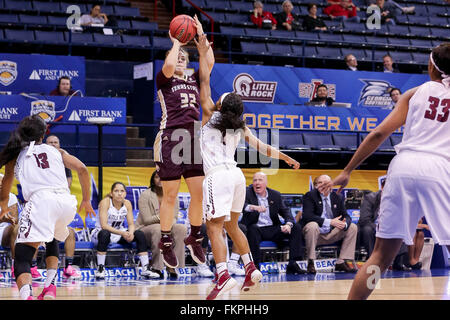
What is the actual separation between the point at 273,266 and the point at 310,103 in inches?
146

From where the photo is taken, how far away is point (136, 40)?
13.8 metres

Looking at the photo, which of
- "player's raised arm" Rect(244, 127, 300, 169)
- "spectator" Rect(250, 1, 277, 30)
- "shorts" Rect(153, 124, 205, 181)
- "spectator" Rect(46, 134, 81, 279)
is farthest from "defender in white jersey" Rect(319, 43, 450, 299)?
"spectator" Rect(250, 1, 277, 30)

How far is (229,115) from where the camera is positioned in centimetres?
596

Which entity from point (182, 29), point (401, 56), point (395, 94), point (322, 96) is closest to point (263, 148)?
point (182, 29)

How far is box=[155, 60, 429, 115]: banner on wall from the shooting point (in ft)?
40.6

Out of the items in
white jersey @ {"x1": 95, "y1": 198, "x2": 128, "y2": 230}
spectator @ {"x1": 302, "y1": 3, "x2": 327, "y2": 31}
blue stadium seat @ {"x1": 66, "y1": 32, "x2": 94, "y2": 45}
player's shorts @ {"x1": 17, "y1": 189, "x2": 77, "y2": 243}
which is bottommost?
white jersey @ {"x1": 95, "y1": 198, "x2": 128, "y2": 230}

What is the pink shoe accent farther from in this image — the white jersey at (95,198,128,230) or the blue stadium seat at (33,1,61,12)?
the blue stadium seat at (33,1,61,12)

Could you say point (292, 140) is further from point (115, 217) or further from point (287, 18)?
point (287, 18)

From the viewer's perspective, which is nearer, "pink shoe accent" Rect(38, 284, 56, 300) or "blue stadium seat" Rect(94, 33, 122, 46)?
"pink shoe accent" Rect(38, 284, 56, 300)

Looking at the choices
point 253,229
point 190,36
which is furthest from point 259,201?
point 190,36

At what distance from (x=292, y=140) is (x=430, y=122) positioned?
772cm

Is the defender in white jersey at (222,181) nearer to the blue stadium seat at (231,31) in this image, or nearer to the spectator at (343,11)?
the blue stadium seat at (231,31)

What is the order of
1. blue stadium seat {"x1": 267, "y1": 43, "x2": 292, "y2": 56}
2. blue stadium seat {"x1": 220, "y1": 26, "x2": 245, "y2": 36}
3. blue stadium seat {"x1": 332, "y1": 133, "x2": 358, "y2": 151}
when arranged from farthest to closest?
blue stadium seat {"x1": 220, "y1": 26, "x2": 245, "y2": 36} < blue stadium seat {"x1": 267, "y1": 43, "x2": 292, "y2": 56} < blue stadium seat {"x1": 332, "y1": 133, "x2": 358, "y2": 151}

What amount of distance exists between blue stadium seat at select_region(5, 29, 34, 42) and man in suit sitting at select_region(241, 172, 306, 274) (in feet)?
18.0
